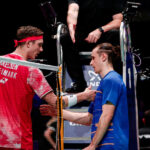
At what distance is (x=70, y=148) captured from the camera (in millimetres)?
3131

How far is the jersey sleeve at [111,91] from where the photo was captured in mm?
2408

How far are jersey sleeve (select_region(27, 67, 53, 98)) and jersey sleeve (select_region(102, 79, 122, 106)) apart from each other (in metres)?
0.46

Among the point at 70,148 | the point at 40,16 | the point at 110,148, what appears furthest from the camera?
the point at 40,16

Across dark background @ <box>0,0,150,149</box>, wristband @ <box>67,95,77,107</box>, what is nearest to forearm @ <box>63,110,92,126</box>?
wristband @ <box>67,95,77,107</box>

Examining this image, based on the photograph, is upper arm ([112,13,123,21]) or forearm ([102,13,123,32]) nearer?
forearm ([102,13,123,32])

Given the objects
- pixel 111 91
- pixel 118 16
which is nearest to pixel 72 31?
pixel 118 16

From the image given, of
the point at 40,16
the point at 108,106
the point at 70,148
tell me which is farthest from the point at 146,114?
the point at 40,16

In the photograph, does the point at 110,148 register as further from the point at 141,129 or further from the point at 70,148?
the point at 141,129

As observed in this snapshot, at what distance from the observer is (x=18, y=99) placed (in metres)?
2.32

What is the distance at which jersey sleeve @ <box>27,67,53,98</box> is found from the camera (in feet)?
7.69

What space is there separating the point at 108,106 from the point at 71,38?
49.3 inches

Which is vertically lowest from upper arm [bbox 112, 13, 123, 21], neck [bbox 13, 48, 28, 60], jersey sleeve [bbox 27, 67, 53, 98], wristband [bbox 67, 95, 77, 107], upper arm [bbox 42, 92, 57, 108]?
wristband [bbox 67, 95, 77, 107]

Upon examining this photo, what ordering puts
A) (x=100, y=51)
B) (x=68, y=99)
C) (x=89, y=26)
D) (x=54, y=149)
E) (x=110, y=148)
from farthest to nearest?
(x=89, y=26), (x=100, y=51), (x=68, y=99), (x=110, y=148), (x=54, y=149)

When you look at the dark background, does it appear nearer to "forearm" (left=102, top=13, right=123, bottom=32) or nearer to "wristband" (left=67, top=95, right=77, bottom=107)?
"forearm" (left=102, top=13, right=123, bottom=32)
